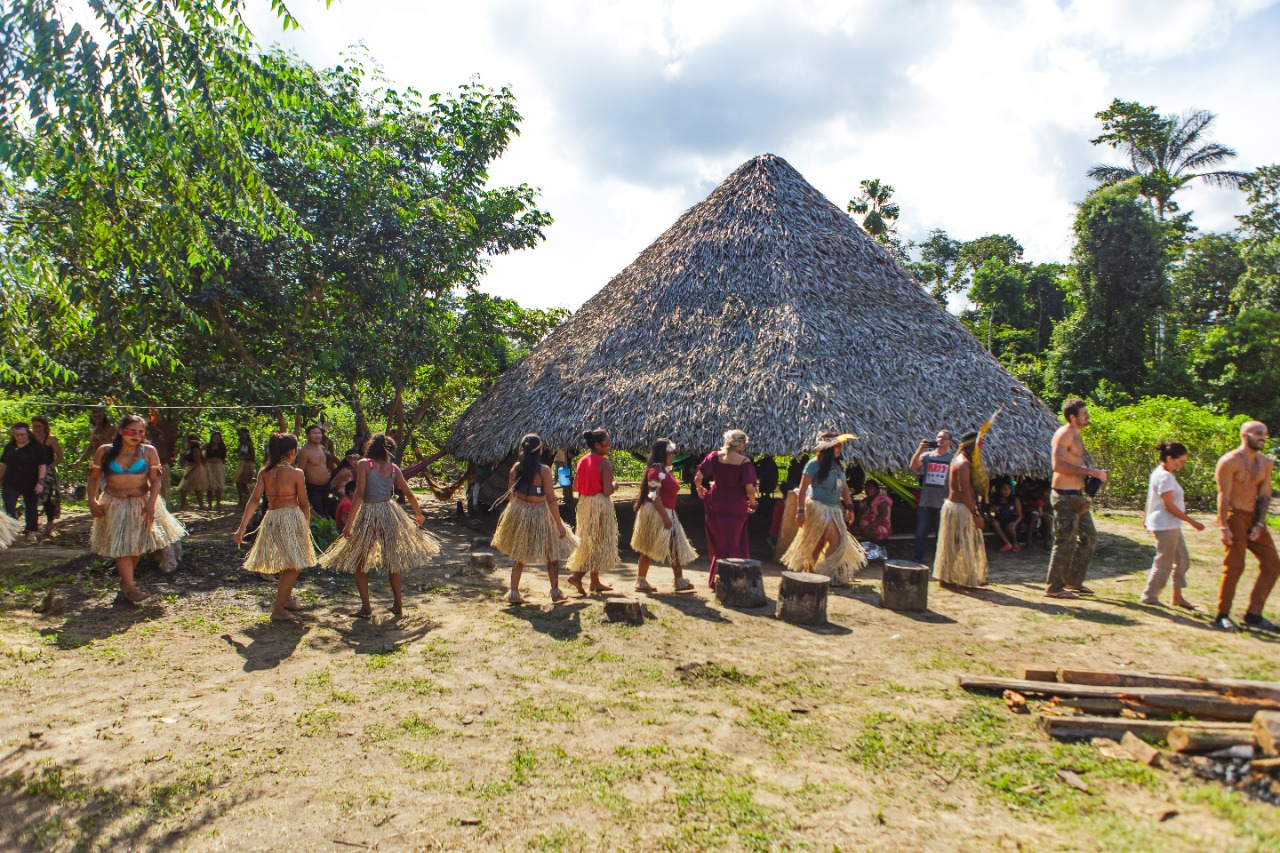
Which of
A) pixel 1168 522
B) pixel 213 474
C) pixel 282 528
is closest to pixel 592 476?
pixel 282 528

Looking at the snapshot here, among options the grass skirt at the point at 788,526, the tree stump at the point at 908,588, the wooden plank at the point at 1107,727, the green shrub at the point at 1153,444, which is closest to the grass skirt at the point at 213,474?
the grass skirt at the point at 788,526

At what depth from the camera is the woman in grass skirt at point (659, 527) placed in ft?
22.7

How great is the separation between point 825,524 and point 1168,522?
2.74 m

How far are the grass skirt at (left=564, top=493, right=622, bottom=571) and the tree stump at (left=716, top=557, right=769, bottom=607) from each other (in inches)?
38.6

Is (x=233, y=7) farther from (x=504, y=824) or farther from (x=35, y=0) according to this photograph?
(x=504, y=824)

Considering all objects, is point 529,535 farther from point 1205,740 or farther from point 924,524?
point 1205,740

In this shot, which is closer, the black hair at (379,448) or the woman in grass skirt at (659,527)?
the black hair at (379,448)

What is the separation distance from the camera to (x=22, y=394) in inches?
470

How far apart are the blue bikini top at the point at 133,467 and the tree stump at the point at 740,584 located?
4895mm

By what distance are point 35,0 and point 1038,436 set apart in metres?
10.8

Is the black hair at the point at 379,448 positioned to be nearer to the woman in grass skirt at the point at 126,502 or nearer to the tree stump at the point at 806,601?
the woman in grass skirt at the point at 126,502

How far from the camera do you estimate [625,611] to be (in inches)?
230

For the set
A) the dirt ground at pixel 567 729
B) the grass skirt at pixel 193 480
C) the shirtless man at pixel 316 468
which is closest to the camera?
the dirt ground at pixel 567 729

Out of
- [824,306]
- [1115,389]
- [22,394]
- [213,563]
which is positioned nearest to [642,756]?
[213,563]
